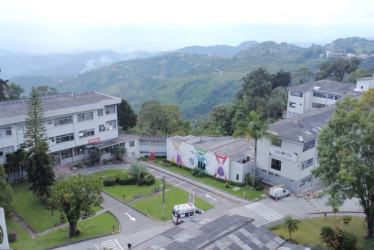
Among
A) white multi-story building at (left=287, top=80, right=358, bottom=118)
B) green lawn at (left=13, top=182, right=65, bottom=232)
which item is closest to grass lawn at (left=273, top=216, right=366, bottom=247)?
green lawn at (left=13, top=182, right=65, bottom=232)

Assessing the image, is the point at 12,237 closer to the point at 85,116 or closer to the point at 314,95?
the point at 85,116

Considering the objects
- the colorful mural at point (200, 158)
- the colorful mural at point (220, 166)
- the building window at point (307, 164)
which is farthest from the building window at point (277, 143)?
the colorful mural at point (200, 158)

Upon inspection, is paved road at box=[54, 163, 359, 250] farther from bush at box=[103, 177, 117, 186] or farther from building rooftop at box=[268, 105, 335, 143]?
building rooftop at box=[268, 105, 335, 143]

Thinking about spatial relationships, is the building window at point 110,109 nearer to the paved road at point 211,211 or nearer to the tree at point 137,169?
the tree at point 137,169

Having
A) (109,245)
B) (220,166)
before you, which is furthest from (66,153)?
(109,245)

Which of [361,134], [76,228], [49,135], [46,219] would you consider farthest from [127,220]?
[361,134]

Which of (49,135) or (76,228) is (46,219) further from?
(49,135)
